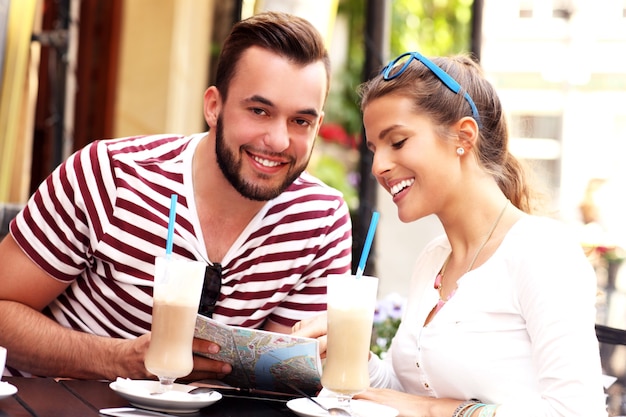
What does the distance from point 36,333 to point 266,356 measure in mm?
874

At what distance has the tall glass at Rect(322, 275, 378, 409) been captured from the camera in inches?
83.3

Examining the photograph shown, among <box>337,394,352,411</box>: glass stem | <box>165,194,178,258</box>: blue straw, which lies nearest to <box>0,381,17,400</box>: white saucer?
<box>165,194,178,258</box>: blue straw

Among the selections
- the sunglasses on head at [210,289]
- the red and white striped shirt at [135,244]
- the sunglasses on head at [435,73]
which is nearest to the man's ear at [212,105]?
the red and white striped shirt at [135,244]

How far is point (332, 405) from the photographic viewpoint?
216cm

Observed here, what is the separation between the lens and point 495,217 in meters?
2.46

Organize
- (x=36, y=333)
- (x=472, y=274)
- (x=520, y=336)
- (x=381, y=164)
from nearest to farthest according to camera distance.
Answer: (x=520, y=336), (x=472, y=274), (x=381, y=164), (x=36, y=333)

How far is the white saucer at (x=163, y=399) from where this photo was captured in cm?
202

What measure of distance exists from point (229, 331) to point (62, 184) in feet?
3.06

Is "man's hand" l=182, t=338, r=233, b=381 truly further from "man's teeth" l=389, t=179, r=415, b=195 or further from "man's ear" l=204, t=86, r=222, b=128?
"man's ear" l=204, t=86, r=222, b=128

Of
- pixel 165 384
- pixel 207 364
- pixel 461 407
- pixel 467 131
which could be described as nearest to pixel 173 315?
pixel 165 384

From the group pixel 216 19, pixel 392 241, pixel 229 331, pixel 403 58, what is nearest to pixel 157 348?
pixel 229 331

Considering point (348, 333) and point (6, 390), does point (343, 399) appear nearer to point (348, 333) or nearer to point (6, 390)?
point (348, 333)

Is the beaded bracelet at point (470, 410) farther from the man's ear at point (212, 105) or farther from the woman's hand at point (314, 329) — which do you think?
the man's ear at point (212, 105)

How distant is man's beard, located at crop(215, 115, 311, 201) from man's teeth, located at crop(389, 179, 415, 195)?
0.47 metres
